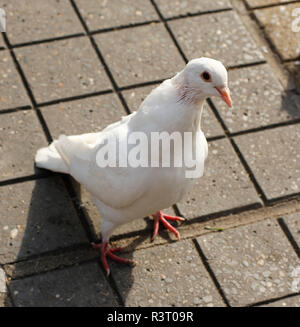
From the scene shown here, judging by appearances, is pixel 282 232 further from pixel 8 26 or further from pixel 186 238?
pixel 8 26

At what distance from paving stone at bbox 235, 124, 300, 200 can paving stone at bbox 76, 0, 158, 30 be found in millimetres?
1443

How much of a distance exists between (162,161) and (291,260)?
3.89ft

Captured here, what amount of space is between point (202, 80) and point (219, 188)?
1278mm

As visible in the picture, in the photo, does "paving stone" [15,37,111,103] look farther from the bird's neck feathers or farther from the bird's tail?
the bird's neck feathers

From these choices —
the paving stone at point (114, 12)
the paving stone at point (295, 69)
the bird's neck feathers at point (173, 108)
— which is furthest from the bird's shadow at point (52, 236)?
the paving stone at point (295, 69)

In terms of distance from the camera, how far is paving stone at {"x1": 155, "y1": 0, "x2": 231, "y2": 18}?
5.30 meters

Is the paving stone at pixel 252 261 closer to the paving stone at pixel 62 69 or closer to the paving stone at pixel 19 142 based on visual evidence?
the paving stone at pixel 19 142

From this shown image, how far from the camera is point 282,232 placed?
409cm

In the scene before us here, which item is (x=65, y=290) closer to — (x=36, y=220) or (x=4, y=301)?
(x=4, y=301)

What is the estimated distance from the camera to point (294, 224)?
413 cm

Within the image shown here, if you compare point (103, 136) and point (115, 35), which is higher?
point (115, 35)

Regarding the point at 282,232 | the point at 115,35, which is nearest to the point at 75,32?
the point at 115,35

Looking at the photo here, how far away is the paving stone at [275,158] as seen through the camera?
4.33 m
